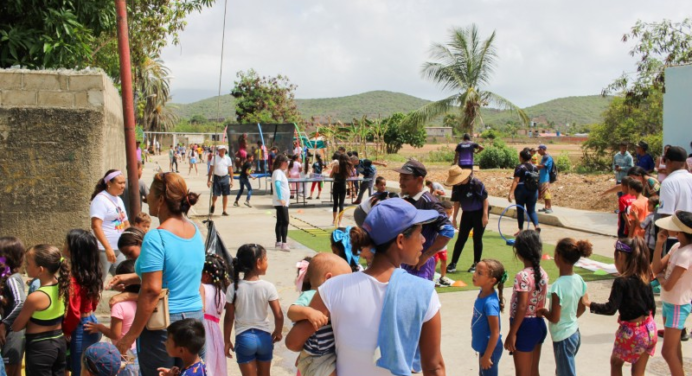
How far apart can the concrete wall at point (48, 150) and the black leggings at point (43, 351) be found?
12.8 feet

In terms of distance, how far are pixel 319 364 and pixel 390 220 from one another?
71cm

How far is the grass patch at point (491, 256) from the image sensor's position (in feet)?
30.3

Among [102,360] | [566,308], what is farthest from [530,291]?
[102,360]

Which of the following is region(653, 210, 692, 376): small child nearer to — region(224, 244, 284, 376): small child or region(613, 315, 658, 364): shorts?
region(613, 315, 658, 364): shorts

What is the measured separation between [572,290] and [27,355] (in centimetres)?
383

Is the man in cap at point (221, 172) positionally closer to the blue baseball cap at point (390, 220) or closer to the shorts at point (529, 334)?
the shorts at point (529, 334)

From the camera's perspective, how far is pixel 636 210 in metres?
8.37

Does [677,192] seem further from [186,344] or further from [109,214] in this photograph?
[109,214]

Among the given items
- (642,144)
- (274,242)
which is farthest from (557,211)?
(274,242)

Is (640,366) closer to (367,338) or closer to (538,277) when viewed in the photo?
(538,277)

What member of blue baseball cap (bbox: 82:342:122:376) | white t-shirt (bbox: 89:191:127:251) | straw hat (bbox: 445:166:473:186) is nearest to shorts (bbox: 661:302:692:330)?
straw hat (bbox: 445:166:473:186)

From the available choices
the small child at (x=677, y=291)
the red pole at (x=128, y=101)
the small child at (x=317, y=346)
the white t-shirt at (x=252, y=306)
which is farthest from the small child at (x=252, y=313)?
the red pole at (x=128, y=101)

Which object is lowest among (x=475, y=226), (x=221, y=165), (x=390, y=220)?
(x=475, y=226)

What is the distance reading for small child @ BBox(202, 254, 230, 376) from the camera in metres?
4.44
